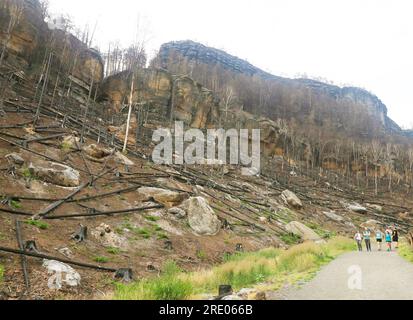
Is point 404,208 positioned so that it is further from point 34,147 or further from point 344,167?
point 34,147

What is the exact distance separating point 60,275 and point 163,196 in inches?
459

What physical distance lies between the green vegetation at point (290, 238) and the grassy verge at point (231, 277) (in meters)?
7.06

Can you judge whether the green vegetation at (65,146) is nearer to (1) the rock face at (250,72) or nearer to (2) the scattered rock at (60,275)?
(2) the scattered rock at (60,275)

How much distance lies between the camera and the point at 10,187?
15.2 meters

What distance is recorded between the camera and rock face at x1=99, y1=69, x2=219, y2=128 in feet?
176

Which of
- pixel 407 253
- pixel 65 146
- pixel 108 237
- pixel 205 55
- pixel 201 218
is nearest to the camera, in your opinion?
pixel 108 237

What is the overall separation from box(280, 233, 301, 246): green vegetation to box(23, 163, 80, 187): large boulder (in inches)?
615

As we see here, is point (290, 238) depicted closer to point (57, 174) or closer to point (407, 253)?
point (407, 253)

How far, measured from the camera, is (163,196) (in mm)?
21156

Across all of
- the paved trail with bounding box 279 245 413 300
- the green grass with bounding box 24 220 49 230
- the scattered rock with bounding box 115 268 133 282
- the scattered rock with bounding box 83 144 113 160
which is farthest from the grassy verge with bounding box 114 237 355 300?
the scattered rock with bounding box 83 144 113 160

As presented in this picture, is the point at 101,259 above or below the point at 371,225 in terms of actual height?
below

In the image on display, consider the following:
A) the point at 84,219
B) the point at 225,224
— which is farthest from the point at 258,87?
the point at 84,219

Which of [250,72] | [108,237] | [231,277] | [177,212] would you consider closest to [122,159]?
[177,212]
